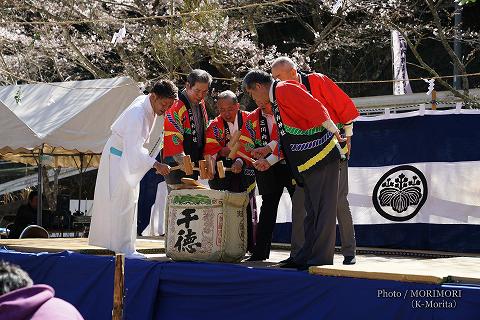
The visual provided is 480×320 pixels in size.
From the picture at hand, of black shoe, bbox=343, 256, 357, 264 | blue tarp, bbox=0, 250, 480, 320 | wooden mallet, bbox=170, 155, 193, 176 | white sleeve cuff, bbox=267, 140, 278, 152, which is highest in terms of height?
white sleeve cuff, bbox=267, 140, 278, 152

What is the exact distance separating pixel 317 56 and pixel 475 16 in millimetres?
3163

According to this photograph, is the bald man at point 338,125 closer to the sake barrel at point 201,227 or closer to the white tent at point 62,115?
the sake barrel at point 201,227

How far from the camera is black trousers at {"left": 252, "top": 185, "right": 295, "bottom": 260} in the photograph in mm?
5836

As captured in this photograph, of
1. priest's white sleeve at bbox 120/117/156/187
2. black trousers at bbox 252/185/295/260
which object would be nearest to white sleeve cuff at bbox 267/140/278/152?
black trousers at bbox 252/185/295/260

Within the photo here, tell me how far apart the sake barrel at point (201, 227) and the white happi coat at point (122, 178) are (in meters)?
0.52

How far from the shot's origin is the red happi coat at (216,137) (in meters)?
6.57

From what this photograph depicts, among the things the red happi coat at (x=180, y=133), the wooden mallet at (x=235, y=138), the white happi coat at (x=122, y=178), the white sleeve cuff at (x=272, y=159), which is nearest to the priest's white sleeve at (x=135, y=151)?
the white happi coat at (x=122, y=178)

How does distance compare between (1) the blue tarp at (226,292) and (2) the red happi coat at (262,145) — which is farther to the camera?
(2) the red happi coat at (262,145)

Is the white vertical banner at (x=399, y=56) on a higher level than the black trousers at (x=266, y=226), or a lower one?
higher

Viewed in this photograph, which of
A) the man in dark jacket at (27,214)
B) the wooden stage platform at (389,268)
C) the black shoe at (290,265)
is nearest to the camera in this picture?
the wooden stage platform at (389,268)

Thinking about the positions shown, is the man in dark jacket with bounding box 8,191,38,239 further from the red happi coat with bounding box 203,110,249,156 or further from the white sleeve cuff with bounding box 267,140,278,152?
the white sleeve cuff with bounding box 267,140,278,152

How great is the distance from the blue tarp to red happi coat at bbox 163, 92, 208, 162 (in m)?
1.07

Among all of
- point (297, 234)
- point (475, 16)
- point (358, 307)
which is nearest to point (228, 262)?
point (297, 234)

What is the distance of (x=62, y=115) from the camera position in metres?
10.3
